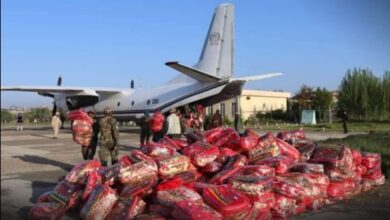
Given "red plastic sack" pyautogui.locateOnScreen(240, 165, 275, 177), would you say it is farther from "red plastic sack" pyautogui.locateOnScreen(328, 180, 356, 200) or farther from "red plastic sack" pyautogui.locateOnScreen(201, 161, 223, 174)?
"red plastic sack" pyautogui.locateOnScreen(328, 180, 356, 200)

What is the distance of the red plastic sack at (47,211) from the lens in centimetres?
684

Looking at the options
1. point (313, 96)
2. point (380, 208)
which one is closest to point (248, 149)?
point (380, 208)

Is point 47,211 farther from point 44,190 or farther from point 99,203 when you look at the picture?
point 44,190

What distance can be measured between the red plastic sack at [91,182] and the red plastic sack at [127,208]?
0.54 m

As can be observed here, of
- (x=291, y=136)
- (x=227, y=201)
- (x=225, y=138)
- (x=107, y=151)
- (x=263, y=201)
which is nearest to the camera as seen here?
(x=227, y=201)

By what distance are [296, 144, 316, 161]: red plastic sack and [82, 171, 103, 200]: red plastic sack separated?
3.84 meters

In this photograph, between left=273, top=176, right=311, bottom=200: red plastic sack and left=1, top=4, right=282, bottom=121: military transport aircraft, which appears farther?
left=1, top=4, right=282, bottom=121: military transport aircraft

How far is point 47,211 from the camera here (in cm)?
693

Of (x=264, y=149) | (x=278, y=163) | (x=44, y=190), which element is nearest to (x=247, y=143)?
(x=264, y=149)

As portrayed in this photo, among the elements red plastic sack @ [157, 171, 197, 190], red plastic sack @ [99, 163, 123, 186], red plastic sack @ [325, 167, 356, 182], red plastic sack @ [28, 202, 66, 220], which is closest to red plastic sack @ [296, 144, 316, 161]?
red plastic sack @ [325, 167, 356, 182]

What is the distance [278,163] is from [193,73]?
16677 mm

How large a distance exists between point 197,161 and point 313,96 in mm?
59600

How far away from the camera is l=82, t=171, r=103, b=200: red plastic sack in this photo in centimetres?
704

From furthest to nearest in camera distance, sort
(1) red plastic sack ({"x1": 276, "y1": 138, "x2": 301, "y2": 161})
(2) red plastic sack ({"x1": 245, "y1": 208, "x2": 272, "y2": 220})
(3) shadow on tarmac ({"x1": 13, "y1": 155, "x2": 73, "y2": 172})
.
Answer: (3) shadow on tarmac ({"x1": 13, "y1": 155, "x2": 73, "y2": 172}) < (1) red plastic sack ({"x1": 276, "y1": 138, "x2": 301, "y2": 161}) < (2) red plastic sack ({"x1": 245, "y1": 208, "x2": 272, "y2": 220})
